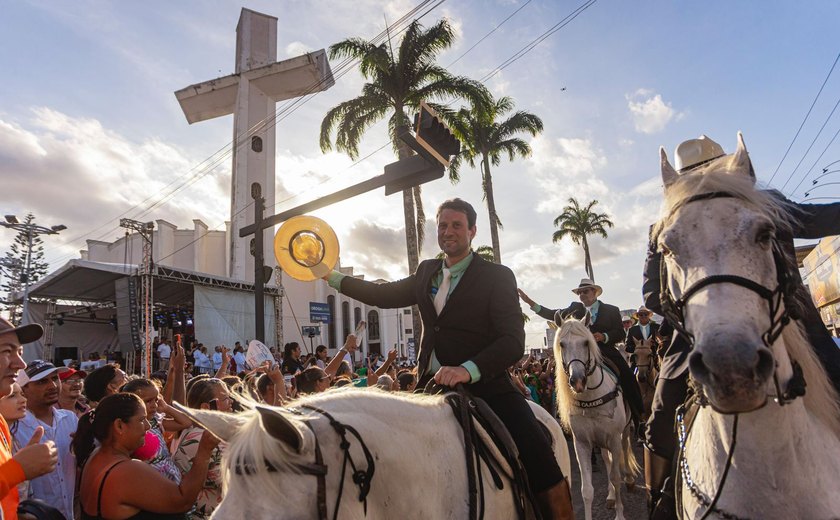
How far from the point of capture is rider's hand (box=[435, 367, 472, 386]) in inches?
96.6

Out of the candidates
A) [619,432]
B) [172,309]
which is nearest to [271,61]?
[172,309]

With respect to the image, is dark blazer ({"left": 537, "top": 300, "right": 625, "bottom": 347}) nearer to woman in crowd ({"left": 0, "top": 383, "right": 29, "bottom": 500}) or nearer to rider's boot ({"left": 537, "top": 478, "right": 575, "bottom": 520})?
rider's boot ({"left": 537, "top": 478, "right": 575, "bottom": 520})

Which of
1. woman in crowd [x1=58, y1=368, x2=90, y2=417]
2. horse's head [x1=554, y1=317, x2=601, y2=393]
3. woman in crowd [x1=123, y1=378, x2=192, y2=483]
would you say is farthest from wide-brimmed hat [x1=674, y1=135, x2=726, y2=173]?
woman in crowd [x1=58, y1=368, x2=90, y2=417]

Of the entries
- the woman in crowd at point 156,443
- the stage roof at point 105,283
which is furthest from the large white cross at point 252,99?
the woman in crowd at point 156,443

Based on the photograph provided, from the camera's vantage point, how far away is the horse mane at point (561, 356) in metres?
6.71

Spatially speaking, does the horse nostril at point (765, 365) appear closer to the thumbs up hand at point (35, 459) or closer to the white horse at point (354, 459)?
the white horse at point (354, 459)

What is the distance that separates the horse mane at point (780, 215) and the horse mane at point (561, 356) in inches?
180

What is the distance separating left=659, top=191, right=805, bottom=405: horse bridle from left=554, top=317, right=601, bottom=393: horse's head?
15.2ft

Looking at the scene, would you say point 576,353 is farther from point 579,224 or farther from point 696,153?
point 579,224

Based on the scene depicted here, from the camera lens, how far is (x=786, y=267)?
1.82 m

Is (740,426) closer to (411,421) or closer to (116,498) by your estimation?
(411,421)

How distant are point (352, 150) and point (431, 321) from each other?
17.4 m

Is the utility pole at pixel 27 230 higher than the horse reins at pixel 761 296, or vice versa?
the utility pole at pixel 27 230

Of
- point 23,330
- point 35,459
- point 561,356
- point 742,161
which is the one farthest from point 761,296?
point 561,356
